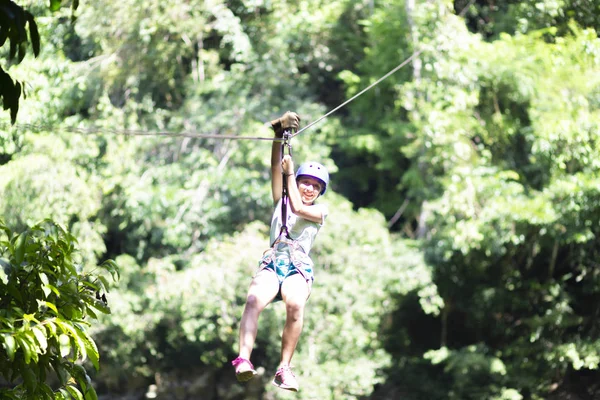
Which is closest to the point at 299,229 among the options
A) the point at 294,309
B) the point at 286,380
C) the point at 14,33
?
the point at 294,309

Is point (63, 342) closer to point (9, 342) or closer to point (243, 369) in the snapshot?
point (9, 342)

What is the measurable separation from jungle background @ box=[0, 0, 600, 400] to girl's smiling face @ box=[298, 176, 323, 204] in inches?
189

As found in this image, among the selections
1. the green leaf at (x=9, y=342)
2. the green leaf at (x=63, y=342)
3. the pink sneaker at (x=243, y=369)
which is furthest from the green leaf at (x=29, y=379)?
the pink sneaker at (x=243, y=369)

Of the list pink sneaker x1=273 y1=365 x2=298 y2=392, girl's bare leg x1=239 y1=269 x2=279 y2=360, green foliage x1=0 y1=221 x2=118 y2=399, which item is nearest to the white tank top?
girl's bare leg x1=239 y1=269 x2=279 y2=360

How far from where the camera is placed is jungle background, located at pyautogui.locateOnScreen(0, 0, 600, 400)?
29.3ft

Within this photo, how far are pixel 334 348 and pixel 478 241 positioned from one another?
1.94m

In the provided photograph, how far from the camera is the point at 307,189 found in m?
3.80

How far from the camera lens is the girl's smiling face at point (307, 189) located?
3.80 meters

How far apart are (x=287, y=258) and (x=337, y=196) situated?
23.7ft

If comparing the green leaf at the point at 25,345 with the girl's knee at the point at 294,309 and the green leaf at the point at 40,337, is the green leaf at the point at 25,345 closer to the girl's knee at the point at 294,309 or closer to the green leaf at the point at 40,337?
the green leaf at the point at 40,337

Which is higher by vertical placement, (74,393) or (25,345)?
(25,345)

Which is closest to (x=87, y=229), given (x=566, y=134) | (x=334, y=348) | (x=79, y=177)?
(x=79, y=177)

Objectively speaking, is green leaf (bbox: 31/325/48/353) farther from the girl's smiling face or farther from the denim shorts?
the girl's smiling face

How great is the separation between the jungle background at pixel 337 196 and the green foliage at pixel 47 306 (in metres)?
5.69
